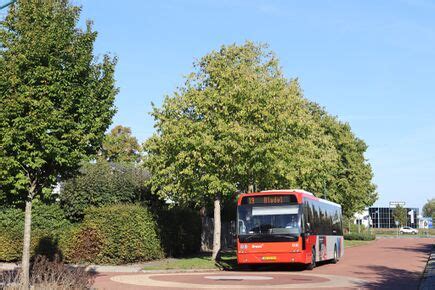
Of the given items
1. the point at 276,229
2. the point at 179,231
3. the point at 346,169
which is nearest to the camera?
the point at 276,229

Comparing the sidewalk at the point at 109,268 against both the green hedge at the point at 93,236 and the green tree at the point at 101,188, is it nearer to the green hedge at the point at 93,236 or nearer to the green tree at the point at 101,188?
the green hedge at the point at 93,236

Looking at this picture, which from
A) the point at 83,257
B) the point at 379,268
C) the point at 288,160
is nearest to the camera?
the point at 379,268

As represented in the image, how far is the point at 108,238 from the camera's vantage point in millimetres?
26469

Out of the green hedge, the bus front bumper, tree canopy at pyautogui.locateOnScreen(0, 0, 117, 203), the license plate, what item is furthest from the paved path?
tree canopy at pyautogui.locateOnScreen(0, 0, 117, 203)

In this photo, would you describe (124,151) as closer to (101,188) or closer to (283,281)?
(101,188)

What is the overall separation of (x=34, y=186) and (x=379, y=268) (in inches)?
627

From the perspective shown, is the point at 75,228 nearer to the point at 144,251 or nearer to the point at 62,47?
the point at 144,251

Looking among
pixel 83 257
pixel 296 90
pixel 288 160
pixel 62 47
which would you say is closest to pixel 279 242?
pixel 288 160

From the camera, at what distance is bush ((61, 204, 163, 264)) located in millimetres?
26500

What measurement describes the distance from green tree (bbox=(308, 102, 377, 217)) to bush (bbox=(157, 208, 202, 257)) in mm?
27184

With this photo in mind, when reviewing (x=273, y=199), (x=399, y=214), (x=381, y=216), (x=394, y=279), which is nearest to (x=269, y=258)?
(x=273, y=199)

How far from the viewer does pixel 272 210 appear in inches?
898

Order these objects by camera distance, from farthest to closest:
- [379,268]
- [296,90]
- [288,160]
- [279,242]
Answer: [296,90] < [288,160] < [379,268] < [279,242]

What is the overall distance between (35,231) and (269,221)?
37.8 ft
